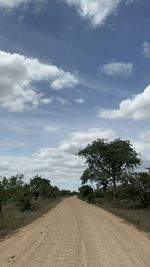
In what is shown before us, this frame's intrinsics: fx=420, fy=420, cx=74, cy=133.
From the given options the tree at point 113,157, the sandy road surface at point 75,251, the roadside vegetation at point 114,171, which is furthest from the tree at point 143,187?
the sandy road surface at point 75,251

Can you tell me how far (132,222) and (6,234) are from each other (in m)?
9.45

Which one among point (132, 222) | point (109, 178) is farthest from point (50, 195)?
point (132, 222)

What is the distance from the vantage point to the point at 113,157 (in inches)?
2443

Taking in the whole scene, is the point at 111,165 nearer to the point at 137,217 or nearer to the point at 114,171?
the point at 114,171

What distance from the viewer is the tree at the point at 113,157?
6150cm

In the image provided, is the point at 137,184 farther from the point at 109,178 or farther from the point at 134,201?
the point at 109,178

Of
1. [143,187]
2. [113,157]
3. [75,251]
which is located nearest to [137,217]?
[143,187]

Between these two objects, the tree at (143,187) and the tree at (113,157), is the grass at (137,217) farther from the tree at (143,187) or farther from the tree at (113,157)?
the tree at (113,157)

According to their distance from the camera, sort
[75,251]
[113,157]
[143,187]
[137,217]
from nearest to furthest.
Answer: [75,251]
[137,217]
[143,187]
[113,157]

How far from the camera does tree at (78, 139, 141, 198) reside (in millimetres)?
61500

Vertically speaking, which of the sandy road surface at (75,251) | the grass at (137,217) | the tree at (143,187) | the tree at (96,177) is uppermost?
the tree at (96,177)

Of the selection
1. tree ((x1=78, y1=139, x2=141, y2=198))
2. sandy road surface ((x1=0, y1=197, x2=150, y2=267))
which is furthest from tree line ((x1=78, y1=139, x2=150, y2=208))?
sandy road surface ((x1=0, y1=197, x2=150, y2=267))

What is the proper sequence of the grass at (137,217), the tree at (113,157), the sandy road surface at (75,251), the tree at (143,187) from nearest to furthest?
the sandy road surface at (75,251), the grass at (137,217), the tree at (143,187), the tree at (113,157)

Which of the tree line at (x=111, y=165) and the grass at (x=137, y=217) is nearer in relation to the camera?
the grass at (x=137, y=217)
